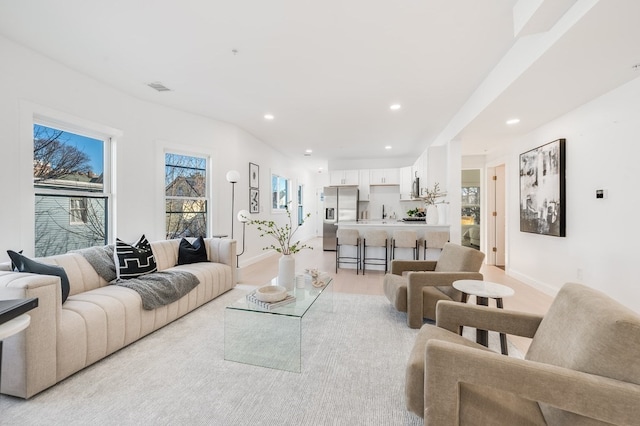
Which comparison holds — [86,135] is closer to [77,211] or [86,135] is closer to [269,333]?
[77,211]

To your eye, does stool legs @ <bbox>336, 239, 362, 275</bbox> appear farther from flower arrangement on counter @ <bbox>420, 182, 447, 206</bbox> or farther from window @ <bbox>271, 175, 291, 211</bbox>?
window @ <bbox>271, 175, 291, 211</bbox>

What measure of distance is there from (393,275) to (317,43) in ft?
8.41

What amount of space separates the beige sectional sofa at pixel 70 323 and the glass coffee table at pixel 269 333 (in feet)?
2.49

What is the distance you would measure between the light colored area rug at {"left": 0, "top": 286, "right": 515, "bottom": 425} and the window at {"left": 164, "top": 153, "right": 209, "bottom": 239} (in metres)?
2.24

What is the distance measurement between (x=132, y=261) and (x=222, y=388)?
1.84m

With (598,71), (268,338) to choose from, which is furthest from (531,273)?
(268,338)

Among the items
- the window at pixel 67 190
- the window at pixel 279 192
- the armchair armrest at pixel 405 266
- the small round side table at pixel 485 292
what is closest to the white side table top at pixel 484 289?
the small round side table at pixel 485 292

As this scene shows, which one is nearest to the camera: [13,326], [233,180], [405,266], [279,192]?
[13,326]

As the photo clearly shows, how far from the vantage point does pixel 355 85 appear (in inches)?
133

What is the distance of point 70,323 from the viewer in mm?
1897

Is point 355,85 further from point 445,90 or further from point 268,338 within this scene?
point 268,338

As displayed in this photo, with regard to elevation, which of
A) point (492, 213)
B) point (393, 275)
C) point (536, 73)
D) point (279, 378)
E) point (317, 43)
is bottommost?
point (279, 378)

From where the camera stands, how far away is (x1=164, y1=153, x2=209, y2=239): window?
4.32m

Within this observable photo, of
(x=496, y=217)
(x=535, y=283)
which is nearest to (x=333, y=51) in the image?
(x=535, y=283)
